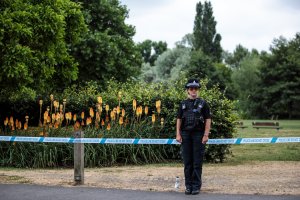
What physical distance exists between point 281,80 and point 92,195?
63.7 m

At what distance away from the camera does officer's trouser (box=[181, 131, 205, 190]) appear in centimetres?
859

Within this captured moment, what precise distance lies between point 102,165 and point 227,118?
3.82m

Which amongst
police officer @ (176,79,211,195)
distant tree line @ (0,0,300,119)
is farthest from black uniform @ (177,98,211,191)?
distant tree line @ (0,0,300,119)

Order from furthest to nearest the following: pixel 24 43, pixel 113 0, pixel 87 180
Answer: pixel 113 0, pixel 24 43, pixel 87 180

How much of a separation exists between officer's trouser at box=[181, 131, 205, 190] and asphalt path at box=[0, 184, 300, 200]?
0.24 metres

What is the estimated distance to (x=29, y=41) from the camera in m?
17.2

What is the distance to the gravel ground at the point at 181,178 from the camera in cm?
912

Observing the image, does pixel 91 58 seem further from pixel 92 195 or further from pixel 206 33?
pixel 206 33

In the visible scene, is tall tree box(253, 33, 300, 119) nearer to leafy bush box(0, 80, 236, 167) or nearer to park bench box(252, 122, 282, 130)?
park bench box(252, 122, 282, 130)

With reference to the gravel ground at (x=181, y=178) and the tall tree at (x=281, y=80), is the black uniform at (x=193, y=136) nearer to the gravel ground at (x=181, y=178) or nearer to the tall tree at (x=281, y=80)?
the gravel ground at (x=181, y=178)

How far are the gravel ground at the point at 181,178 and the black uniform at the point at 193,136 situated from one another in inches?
16.2

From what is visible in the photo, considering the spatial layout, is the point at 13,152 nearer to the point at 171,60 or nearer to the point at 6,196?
the point at 6,196

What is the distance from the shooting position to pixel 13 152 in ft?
47.3

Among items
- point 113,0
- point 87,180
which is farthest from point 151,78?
point 87,180
